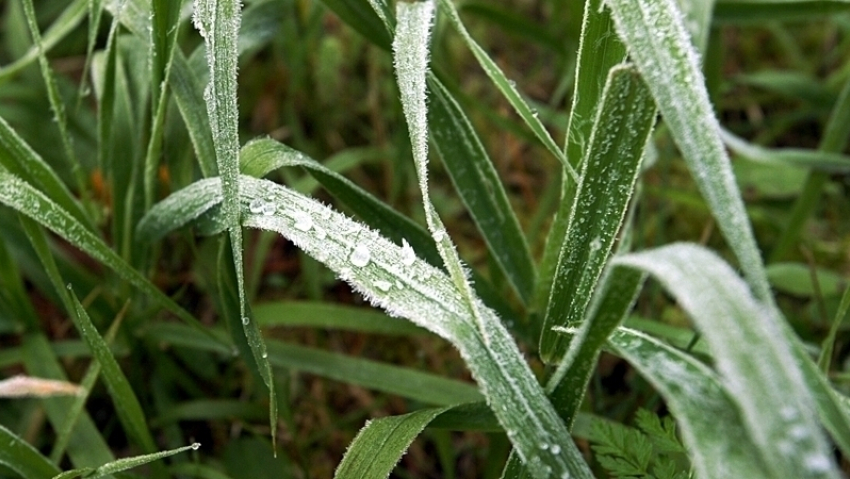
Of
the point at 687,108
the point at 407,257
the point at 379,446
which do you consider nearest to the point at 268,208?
the point at 407,257

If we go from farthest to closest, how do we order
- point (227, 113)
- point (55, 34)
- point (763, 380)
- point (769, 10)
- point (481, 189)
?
point (769, 10)
point (55, 34)
point (481, 189)
point (227, 113)
point (763, 380)

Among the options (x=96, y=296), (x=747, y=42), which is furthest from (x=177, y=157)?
(x=747, y=42)

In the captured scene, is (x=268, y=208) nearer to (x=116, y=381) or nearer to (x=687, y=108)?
(x=116, y=381)

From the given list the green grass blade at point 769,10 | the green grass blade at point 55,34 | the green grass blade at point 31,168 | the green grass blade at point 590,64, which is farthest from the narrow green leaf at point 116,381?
the green grass blade at point 769,10

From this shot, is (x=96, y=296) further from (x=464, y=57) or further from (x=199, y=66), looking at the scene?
(x=464, y=57)

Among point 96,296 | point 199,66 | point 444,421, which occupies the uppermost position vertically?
point 199,66
